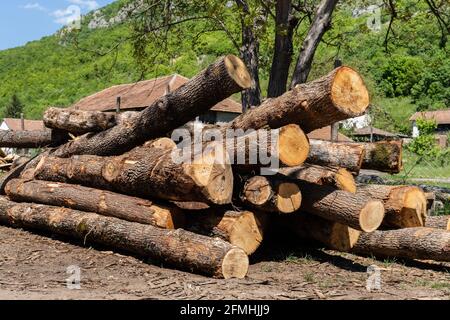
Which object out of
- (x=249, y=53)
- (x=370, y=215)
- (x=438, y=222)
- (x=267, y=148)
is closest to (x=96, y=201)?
(x=267, y=148)

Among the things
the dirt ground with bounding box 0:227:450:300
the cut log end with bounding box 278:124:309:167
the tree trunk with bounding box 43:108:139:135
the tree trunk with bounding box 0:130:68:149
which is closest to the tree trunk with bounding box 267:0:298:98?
the tree trunk with bounding box 43:108:139:135

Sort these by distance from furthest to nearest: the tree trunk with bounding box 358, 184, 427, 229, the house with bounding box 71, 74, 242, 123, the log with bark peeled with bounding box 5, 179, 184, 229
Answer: the house with bounding box 71, 74, 242, 123
the tree trunk with bounding box 358, 184, 427, 229
the log with bark peeled with bounding box 5, 179, 184, 229

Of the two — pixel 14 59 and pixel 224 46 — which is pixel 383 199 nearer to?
pixel 224 46

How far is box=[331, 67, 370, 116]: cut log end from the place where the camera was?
6.33 m

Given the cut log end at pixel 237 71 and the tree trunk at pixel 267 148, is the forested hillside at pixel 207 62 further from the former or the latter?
the tree trunk at pixel 267 148

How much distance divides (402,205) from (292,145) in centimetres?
165

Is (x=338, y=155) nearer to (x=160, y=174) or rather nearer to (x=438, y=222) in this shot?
(x=438, y=222)

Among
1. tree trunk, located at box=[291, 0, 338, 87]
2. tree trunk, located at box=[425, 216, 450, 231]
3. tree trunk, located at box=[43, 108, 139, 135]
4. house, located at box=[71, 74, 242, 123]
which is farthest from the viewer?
house, located at box=[71, 74, 242, 123]

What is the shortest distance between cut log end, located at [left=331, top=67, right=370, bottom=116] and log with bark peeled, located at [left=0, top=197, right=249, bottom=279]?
5.95ft

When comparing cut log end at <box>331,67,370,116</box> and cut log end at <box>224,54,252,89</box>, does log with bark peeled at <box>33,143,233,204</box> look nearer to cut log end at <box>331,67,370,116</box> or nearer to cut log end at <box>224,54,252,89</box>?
cut log end at <box>224,54,252,89</box>

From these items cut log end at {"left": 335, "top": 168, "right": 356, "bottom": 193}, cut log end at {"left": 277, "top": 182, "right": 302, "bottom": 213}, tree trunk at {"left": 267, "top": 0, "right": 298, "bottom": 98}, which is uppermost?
tree trunk at {"left": 267, "top": 0, "right": 298, "bottom": 98}

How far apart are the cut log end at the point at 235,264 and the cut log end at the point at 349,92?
179 cm

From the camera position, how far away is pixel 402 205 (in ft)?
23.7

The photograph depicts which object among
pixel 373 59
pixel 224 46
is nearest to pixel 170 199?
pixel 224 46
